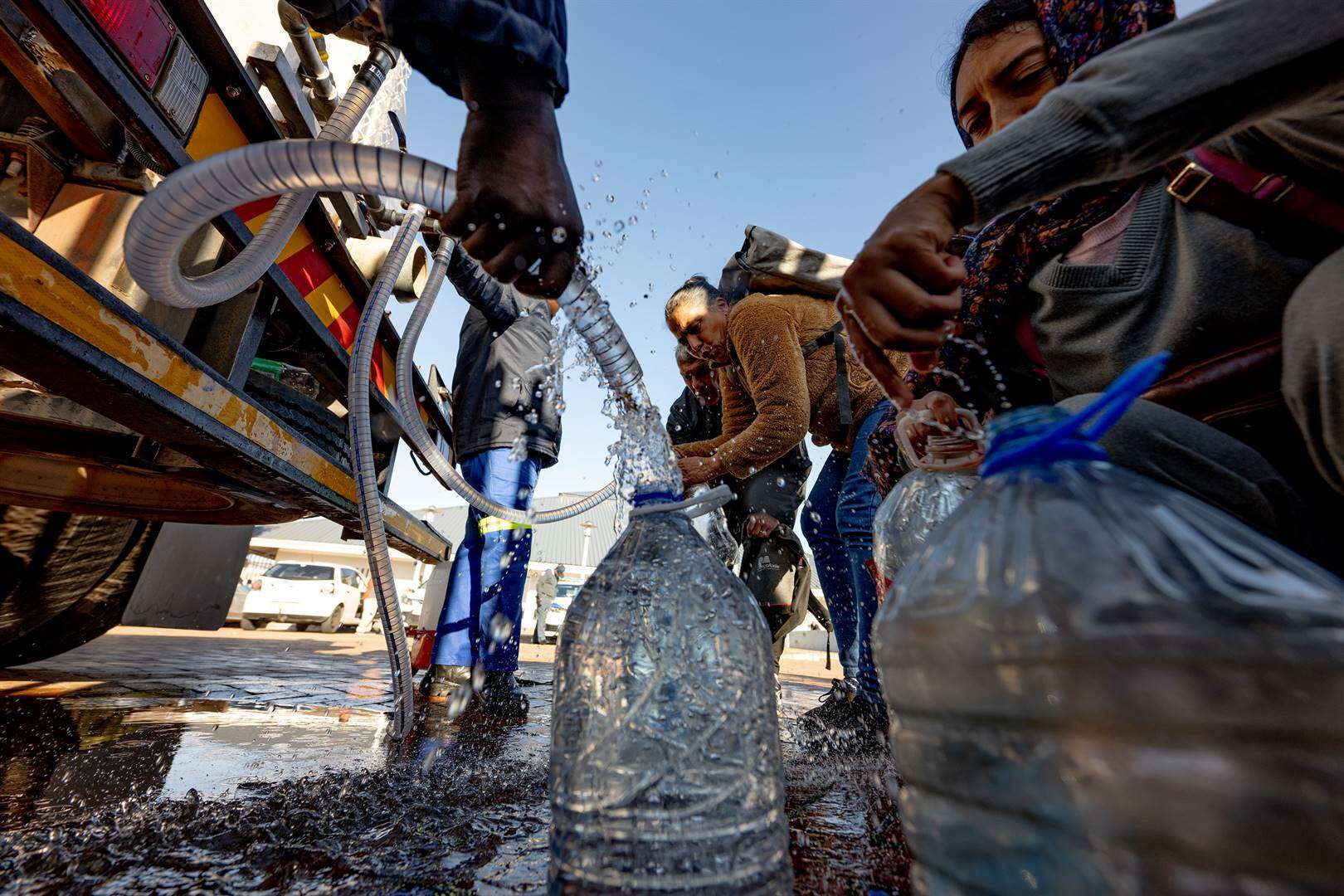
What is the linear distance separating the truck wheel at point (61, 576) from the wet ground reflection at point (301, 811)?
1332 millimetres

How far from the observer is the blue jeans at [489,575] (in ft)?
10.3

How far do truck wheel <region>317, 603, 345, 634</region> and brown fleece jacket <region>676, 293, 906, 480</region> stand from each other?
48.3 feet

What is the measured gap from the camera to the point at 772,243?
139 inches

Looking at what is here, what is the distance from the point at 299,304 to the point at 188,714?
1794 mm

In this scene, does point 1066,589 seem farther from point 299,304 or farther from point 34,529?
point 34,529

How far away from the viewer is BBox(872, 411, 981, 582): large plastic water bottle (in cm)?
170

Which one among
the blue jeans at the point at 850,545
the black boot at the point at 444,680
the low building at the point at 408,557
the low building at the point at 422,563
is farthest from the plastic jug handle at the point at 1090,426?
the low building at the point at 422,563

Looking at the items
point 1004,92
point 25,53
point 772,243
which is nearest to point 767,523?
point 772,243

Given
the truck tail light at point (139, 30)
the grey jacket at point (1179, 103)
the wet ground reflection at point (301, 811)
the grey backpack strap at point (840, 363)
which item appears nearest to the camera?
the grey jacket at point (1179, 103)

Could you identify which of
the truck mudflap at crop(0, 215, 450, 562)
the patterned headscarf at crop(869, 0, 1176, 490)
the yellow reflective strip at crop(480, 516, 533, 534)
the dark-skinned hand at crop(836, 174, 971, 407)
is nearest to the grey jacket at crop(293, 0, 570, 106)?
the truck mudflap at crop(0, 215, 450, 562)

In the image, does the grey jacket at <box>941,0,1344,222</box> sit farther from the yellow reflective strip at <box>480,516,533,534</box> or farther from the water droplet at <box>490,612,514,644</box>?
the water droplet at <box>490,612,514,644</box>

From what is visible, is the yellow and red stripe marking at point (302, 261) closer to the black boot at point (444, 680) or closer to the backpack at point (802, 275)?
the black boot at point (444, 680)

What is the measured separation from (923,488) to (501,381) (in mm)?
2312

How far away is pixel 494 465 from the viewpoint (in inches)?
131
